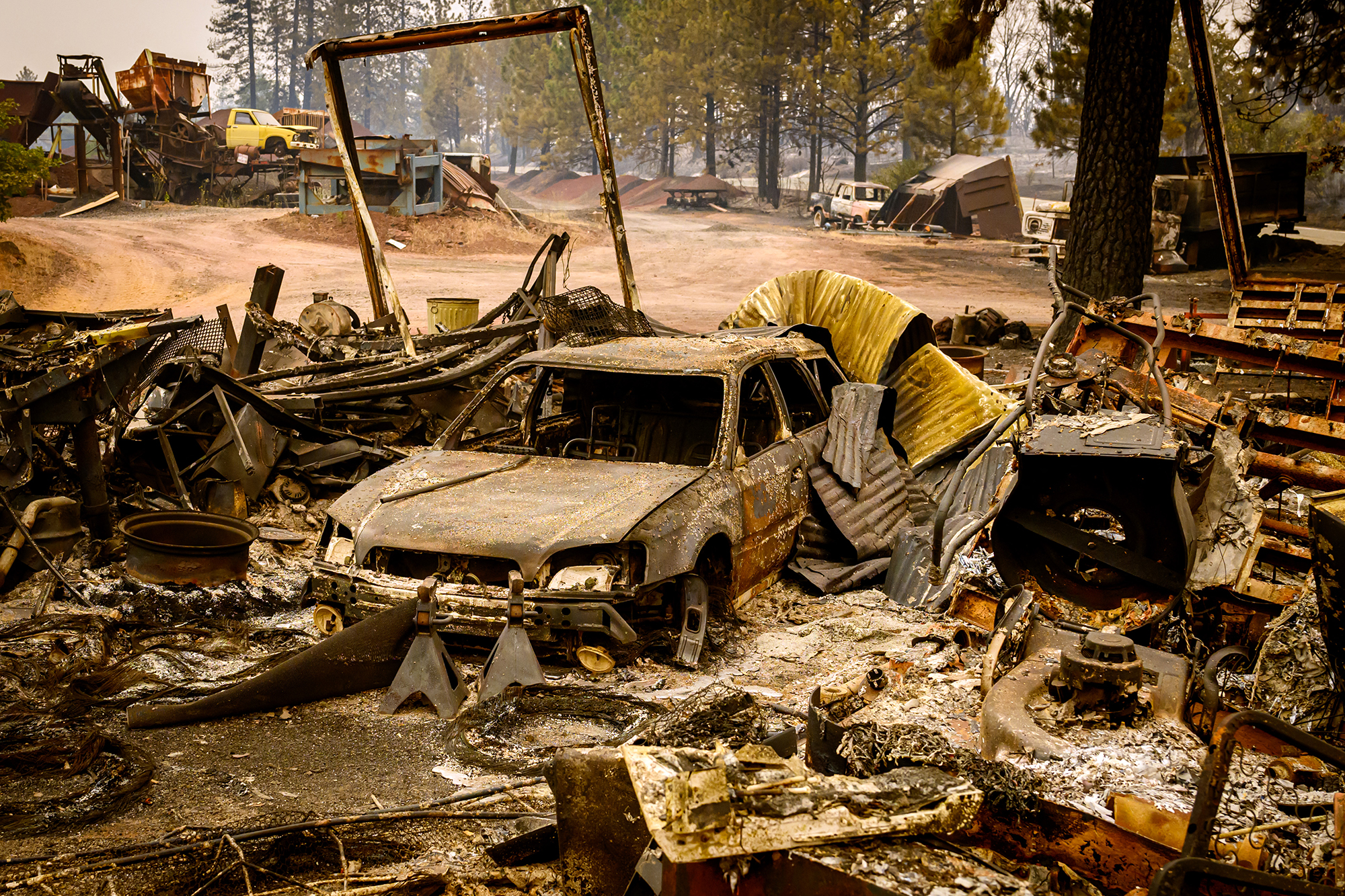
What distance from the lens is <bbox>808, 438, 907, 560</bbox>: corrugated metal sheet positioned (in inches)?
251

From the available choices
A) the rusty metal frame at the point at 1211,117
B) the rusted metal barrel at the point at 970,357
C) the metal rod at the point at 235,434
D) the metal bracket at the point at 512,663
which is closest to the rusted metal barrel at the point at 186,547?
the metal rod at the point at 235,434

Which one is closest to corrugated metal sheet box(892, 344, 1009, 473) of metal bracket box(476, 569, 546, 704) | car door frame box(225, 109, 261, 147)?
metal bracket box(476, 569, 546, 704)

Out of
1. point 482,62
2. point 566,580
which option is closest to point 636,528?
point 566,580

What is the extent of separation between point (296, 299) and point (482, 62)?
62233 millimetres

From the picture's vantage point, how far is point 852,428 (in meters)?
6.70

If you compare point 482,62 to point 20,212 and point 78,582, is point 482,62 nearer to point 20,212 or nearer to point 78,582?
point 20,212

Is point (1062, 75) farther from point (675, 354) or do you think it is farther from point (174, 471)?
point (174, 471)

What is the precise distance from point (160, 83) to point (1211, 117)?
27.5m

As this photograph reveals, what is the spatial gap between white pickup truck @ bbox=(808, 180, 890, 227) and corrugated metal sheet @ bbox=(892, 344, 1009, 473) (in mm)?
25653

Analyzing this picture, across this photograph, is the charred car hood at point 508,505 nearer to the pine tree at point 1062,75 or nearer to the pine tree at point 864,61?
the pine tree at point 1062,75

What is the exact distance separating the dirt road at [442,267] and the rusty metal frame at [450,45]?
5.97m

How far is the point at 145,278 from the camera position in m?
19.7

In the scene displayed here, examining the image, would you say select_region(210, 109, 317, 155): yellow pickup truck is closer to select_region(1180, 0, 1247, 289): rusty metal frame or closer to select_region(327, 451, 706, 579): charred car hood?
select_region(1180, 0, 1247, 289): rusty metal frame

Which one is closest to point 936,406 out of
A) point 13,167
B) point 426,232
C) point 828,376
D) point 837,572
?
point 828,376
